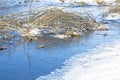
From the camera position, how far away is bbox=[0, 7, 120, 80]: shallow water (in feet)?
26.0

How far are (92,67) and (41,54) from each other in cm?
206

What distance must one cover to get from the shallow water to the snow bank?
30 centimetres

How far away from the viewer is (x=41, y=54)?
9523mm

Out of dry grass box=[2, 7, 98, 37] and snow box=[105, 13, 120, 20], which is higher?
dry grass box=[2, 7, 98, 37]

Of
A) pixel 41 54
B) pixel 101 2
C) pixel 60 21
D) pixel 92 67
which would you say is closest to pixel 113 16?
pixel 60 21

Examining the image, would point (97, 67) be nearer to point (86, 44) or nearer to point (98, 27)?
point (86, 44)

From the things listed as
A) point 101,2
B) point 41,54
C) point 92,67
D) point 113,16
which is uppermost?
point 92,67

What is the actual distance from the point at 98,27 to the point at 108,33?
107 centimetres

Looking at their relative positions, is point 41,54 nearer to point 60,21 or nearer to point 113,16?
point 60,21

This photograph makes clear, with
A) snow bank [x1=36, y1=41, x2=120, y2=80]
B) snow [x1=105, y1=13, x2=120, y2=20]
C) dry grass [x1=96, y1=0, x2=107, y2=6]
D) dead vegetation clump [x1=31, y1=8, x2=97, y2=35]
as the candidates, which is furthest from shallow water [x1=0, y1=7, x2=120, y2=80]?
dry grass [x1=96, y1=0, x2=107, y2=6]

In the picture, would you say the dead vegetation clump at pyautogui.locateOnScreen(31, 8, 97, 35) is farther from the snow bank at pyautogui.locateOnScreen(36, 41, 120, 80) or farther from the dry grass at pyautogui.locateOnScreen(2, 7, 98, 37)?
the snow bank at pyautogui.locateOnScreen(36, 41, 120, 80)

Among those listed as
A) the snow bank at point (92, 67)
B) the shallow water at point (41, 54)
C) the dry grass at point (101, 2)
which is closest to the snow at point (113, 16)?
the shallow water at point (41, 54)

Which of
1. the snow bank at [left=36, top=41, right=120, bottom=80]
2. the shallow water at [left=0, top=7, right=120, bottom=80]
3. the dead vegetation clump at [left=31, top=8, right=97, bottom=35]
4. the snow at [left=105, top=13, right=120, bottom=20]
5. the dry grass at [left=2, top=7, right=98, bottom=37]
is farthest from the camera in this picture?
the snow at [left=105, top=13, right=120, bottom=20]

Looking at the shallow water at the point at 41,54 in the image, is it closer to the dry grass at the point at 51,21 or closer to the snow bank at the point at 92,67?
the snow bank at the point at 92,67
